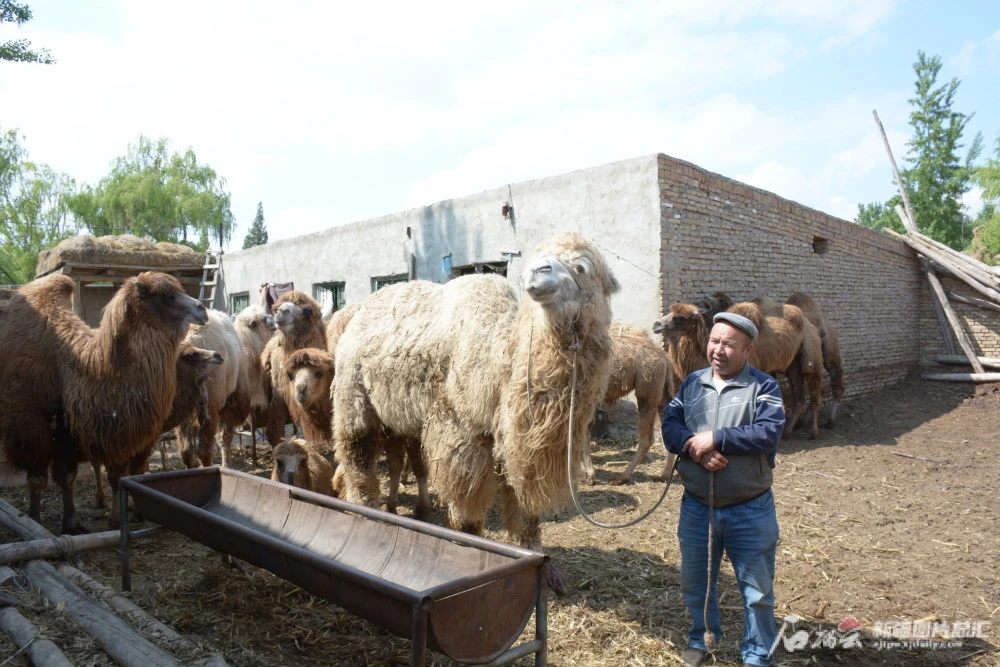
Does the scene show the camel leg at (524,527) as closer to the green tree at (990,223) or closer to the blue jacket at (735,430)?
the blue jacket at (735,430)

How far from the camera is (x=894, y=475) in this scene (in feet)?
26.5

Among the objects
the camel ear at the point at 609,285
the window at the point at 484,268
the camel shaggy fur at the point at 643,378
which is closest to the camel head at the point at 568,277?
the camel ear at the point at 609,285

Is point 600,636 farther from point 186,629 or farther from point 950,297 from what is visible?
point 950,297


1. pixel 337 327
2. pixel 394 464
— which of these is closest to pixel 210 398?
pixel 337 327

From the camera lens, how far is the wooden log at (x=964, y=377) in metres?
14.7

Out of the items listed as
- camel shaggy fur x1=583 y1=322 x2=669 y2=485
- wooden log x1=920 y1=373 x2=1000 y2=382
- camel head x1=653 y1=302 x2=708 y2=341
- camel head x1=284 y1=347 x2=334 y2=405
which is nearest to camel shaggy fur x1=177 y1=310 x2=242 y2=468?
camel head x1=284 y1=347 x2=334 y2=405

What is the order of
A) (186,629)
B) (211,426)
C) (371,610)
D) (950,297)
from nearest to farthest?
1. (371,610)
2. (186,629)
3. (211,426)
4. (950,297)

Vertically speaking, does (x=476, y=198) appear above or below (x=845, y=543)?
above

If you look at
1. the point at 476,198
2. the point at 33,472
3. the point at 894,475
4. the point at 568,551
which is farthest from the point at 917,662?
the point at 476,198

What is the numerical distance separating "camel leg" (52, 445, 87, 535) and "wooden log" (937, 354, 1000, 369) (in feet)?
61.9

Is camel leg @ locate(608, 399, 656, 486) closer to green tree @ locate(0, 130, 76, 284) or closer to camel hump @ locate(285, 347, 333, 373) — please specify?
camel hump @ locate(285, 347, 333, 373)

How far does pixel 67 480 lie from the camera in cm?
555

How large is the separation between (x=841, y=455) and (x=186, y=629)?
9176 millimetres

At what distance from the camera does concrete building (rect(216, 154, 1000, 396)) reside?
9.74 m
